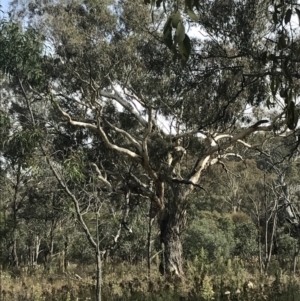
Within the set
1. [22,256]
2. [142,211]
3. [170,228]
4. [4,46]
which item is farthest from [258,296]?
[22,256]

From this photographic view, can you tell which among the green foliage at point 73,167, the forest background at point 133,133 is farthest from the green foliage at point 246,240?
the green foliage at point 73,167

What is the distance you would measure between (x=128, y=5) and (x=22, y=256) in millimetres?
19374

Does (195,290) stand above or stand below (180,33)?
below

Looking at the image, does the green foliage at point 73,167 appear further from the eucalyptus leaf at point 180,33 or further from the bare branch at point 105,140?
the bare branch at point 105,140

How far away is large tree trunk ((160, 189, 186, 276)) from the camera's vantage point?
14.6m

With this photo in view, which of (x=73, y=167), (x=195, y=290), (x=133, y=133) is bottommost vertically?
(x=195, y=290)

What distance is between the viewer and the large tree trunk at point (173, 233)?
47.8 ft

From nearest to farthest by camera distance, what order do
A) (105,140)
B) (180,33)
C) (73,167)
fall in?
(180,33)
(73,167)
(105,140)

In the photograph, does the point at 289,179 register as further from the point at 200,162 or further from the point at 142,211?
the point at 200,162

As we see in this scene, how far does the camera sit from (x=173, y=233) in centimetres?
1488

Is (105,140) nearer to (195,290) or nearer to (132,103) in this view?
(132,103)

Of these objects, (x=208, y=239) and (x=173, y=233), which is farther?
(x=208, y=239)

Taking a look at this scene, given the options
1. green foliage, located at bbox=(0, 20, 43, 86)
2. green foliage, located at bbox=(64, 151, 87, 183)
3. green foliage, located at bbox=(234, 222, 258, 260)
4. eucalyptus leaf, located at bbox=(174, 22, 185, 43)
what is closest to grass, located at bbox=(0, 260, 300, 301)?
green foliage, located at bbox=(64, 151, 87, 183)

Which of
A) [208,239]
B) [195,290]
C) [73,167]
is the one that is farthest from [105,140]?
[208,239]
